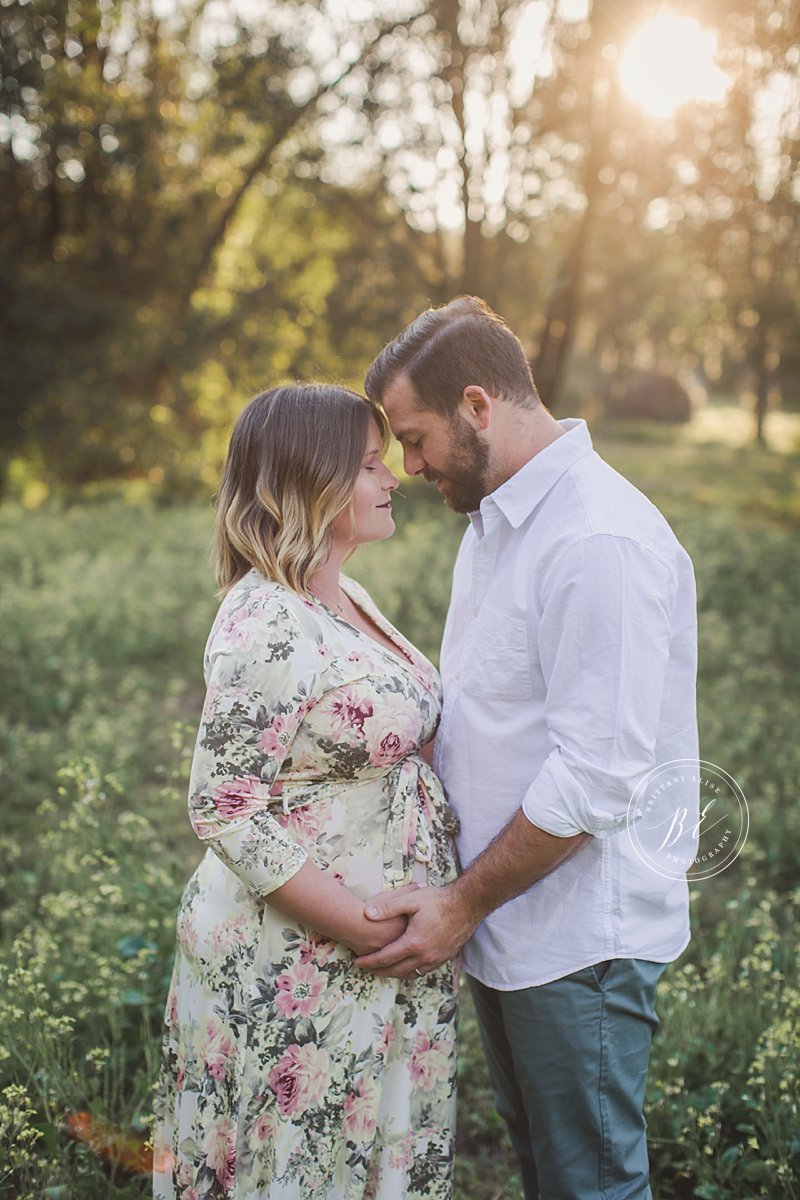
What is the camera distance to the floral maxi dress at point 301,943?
209cm

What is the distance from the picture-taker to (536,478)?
7.71 ft

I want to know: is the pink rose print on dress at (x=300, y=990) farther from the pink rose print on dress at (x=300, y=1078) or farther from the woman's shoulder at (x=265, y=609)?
the woman's shoulder at (x=265, y=609)

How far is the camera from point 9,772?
5773mm

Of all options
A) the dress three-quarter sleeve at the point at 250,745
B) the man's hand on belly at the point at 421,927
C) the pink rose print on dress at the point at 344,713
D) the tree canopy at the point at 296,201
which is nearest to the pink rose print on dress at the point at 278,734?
the dress three-quarter sleeve at the point at 250,745

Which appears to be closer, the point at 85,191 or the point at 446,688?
the point at 446,688

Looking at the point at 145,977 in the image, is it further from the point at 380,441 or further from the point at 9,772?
the point at 9,772

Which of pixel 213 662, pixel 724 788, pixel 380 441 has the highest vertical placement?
pixel 380 441

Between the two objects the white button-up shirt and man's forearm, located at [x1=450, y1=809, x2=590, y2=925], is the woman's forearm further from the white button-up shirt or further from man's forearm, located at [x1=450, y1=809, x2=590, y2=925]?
the white button-up shirt

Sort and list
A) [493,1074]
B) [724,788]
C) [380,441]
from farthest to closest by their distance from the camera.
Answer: [724,788] → [493,1074] → [380,441]

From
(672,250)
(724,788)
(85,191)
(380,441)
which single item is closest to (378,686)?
(380,441)

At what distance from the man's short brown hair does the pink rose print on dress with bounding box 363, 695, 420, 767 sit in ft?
2.43

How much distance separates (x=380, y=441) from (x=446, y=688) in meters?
0.66

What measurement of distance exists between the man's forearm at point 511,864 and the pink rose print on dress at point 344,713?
1.31 ft

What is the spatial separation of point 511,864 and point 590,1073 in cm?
51
